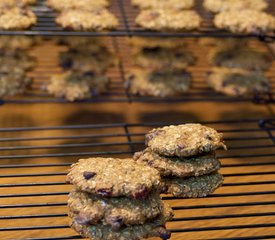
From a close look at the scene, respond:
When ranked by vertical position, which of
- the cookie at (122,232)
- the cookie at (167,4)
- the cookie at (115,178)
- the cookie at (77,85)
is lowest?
the cookie at (122,232)

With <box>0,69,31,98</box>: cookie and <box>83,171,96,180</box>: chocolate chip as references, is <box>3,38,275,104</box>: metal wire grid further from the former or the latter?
<box>83,171,96,180</box>: chocolate chip

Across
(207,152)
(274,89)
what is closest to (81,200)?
(207,152)

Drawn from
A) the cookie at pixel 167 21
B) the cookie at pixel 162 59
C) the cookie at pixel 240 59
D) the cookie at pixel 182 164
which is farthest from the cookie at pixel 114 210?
→ the cookie at pixel 240 59

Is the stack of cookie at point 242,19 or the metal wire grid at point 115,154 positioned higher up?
the stack of cookie at point 242,19

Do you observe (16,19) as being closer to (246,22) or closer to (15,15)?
(15,15)

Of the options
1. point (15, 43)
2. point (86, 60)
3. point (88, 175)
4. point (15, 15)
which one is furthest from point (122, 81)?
point (88, 175)

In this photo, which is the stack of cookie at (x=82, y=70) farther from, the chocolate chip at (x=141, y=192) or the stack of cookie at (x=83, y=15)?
the chocolate chip at (x=141, y=192)

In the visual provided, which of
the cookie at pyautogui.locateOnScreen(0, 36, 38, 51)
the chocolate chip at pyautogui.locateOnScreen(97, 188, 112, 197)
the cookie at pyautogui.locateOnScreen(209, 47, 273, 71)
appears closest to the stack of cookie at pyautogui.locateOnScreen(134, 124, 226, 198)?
the chocolate chip at pyautogui.locateOnScreen(97, 188, 112, 197)

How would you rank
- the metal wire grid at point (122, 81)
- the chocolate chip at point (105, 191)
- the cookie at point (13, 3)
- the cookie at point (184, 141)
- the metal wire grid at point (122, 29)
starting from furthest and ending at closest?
the metal wire grid at point (122, 81) < the cookie at point (13, 3) < the metal wire grid at point (122, 29) < the cookie at point (184, 141) < the chocolate chip at point (105, 191)
